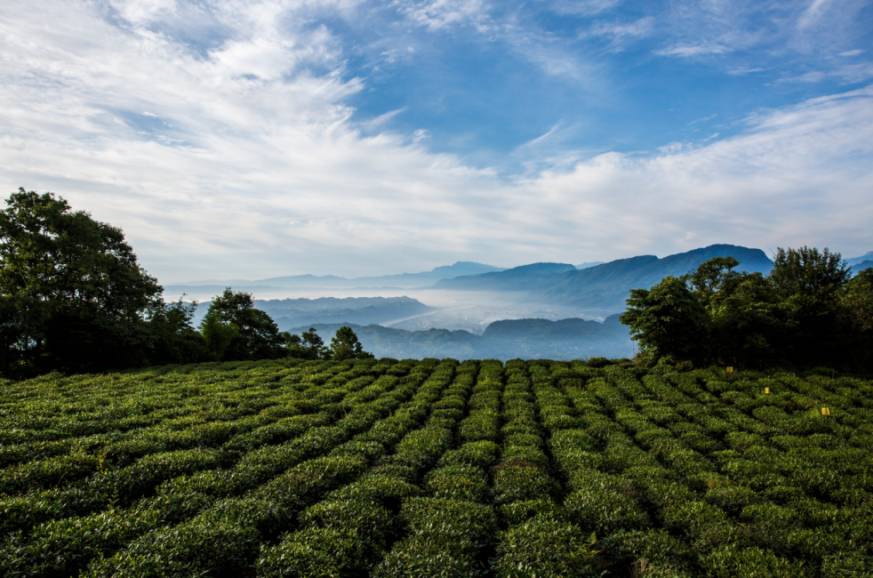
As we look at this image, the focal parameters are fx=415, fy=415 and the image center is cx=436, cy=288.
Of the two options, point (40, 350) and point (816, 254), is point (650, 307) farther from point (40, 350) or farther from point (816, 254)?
point (40, 350)

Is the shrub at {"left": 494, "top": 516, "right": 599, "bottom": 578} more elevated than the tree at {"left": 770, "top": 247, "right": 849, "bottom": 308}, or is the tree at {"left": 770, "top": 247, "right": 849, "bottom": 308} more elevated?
the tree at {"left": 770, "top": 247, "right": 849, "bottom": 308}

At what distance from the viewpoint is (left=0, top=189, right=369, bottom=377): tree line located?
3584cm

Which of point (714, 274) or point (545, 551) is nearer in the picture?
point (545, 551)

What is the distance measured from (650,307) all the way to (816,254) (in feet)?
127

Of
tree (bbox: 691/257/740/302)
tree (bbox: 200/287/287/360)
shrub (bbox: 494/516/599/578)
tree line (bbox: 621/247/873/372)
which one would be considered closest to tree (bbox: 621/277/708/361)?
tree line (bbox: 621/247/873/372)

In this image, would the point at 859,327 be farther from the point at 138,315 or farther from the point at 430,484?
the point at 138,315

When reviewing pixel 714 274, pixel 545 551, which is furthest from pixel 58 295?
pixel 714 274

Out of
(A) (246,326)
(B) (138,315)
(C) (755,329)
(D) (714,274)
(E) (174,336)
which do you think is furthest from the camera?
(A) (246,326)

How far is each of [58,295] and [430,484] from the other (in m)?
43.4

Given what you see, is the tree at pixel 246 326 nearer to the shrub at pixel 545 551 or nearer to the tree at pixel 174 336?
the tree at pixel 174 336

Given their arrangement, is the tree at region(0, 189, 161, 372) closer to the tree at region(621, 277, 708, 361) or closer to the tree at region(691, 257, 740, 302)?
the tree at region(621, 277, 708, 361)

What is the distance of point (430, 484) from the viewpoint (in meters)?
14.1

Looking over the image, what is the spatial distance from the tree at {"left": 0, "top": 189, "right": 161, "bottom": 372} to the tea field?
1311 centimetres

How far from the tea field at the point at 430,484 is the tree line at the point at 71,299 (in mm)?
13263
